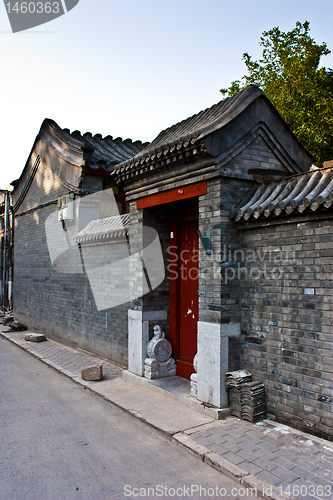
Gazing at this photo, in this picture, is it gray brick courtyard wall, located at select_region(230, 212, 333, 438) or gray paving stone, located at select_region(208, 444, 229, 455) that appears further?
gray brick courtyard wall, located at select_region(230, 212, 333, 438)

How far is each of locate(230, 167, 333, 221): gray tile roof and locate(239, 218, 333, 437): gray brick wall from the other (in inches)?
9.5

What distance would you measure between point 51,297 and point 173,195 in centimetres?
668

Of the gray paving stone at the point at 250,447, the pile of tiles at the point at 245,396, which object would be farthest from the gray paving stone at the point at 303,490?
the pile of tiles at the point at 245,396

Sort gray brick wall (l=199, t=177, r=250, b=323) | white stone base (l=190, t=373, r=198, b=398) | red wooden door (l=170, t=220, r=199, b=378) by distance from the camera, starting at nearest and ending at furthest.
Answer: gray brick wall (l=199, t=177, r=250, b=323)
white stone base (l=190, t=373, r=198, b=398)
red wooden door (l=170, t=220, r=199, b=378)

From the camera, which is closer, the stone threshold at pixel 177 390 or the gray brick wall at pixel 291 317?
the gray brick wall at pixel 291 317

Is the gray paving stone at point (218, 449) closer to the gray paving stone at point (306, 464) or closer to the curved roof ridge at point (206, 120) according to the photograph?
the gray paving stone at point (306, 464)

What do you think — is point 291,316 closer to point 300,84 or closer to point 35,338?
point 35,338

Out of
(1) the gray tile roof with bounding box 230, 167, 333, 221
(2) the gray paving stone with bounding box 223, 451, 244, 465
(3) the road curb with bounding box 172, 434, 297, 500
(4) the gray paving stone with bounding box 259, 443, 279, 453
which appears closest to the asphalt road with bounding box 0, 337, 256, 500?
(3) the road curb with bounding box 172, 434, 297, 500

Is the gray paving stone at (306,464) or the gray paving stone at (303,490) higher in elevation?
the gray paving stone at (306,464)

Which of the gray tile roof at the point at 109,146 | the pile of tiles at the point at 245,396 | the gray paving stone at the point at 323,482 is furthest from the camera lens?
the gray tile roof at the point at 109,146

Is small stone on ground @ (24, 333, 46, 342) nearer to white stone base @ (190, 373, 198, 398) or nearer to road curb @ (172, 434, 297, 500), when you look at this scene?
white stone base @ (190, 373, 198, 398)

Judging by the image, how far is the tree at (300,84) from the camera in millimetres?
12477

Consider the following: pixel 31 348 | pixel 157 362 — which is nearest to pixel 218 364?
pixel 157 362

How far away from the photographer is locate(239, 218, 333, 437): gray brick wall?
4.23m
